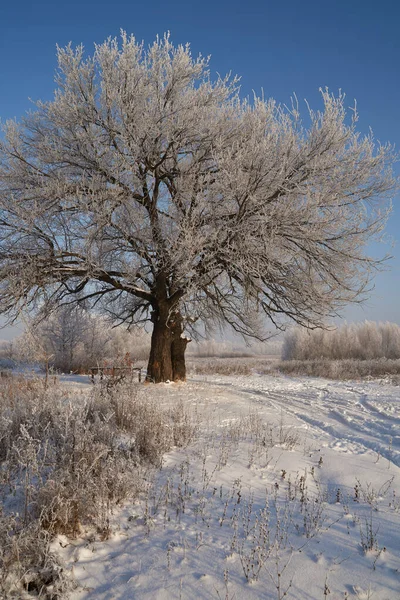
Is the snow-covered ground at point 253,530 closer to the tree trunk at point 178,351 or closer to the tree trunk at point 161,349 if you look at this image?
the tree trunk at point 161,349

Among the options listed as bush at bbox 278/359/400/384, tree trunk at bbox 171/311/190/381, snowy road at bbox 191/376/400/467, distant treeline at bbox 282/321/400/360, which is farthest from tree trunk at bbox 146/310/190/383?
distant treeline at bbox 282/321/400/360

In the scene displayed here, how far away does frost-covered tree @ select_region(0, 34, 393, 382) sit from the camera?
9.73 m

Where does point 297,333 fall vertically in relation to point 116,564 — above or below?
above

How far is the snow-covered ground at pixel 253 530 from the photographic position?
260 cm

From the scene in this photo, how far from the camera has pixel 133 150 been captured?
1040cm

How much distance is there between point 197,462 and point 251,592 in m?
2.23

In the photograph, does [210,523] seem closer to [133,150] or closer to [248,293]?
[248,293]

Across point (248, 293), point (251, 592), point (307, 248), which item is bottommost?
point (251, 592)

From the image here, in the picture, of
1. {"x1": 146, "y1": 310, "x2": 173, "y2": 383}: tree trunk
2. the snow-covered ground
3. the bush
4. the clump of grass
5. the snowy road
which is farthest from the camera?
the bush

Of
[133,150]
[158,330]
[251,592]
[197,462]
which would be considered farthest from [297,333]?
[251,592]

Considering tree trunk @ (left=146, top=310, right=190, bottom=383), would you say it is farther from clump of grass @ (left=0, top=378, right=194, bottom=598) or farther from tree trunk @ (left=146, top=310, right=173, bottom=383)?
clump of grass @ (left=0, top=378, right=194, bottom=598)

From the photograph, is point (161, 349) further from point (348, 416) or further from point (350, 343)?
point (350, 343)

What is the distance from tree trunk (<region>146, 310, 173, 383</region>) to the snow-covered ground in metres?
6.52

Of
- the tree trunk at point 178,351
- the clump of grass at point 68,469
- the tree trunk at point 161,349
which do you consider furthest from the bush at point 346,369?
the clump of grass at point 68,469
